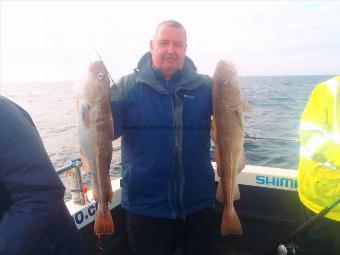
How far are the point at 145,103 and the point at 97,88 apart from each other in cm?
67

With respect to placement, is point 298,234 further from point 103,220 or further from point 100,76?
point 100,76

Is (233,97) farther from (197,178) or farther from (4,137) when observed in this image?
(4,137)

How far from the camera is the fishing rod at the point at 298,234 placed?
120 inches

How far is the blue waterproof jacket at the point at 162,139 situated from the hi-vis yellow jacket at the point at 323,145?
0.90 meters

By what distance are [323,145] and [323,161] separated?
6.0 inches

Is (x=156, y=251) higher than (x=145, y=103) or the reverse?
the reverse

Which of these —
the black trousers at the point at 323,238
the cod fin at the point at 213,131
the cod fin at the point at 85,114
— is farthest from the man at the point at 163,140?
the black trousers at the point at 323,238

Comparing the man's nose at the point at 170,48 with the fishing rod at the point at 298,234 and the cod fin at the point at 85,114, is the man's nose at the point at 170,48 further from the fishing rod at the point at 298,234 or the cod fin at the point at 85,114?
the fishing rod at the point at 298,234

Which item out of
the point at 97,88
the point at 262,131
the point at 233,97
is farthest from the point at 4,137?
the point at 262,131

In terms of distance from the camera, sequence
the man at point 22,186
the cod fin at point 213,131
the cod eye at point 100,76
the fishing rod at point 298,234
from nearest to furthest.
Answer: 1. the man at point 22,186
2. the cod eye at point 100,76
3. the fishing rod at point 298,234
4. the cod fin at point 213,131

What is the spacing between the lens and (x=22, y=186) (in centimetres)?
183

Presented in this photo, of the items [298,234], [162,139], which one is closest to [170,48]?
[162,139]

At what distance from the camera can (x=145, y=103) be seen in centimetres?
328

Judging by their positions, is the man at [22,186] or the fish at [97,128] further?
the fish at [97,128]
